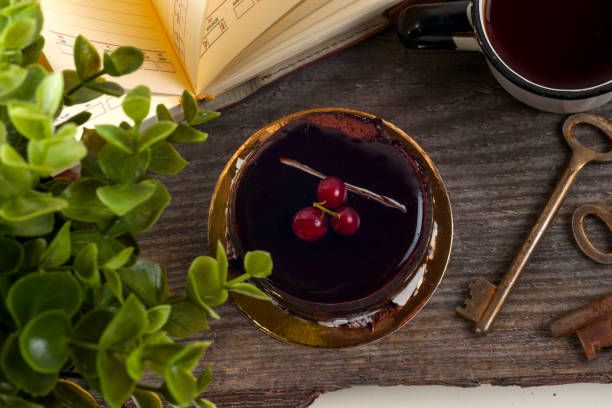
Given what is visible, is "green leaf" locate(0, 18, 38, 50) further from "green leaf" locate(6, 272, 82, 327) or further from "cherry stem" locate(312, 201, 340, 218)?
"cherry stem" locate(312, 201, 340, 218)

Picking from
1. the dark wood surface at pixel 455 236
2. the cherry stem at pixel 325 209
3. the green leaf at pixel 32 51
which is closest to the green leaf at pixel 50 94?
the green leaf at pixel 32 51

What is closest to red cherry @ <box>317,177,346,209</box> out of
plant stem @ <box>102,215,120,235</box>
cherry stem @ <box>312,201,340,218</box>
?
cherry stem @ <box>312,201,340,218</box>

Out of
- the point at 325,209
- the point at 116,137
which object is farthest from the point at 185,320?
the point at 325,209

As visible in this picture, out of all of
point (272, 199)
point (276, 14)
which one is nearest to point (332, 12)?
point (276, 14)

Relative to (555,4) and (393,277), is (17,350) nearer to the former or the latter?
(393,277)

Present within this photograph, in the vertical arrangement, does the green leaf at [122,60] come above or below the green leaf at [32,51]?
below

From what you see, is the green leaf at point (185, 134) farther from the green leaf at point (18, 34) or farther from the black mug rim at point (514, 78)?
the black mug rim at point (514, 78)
